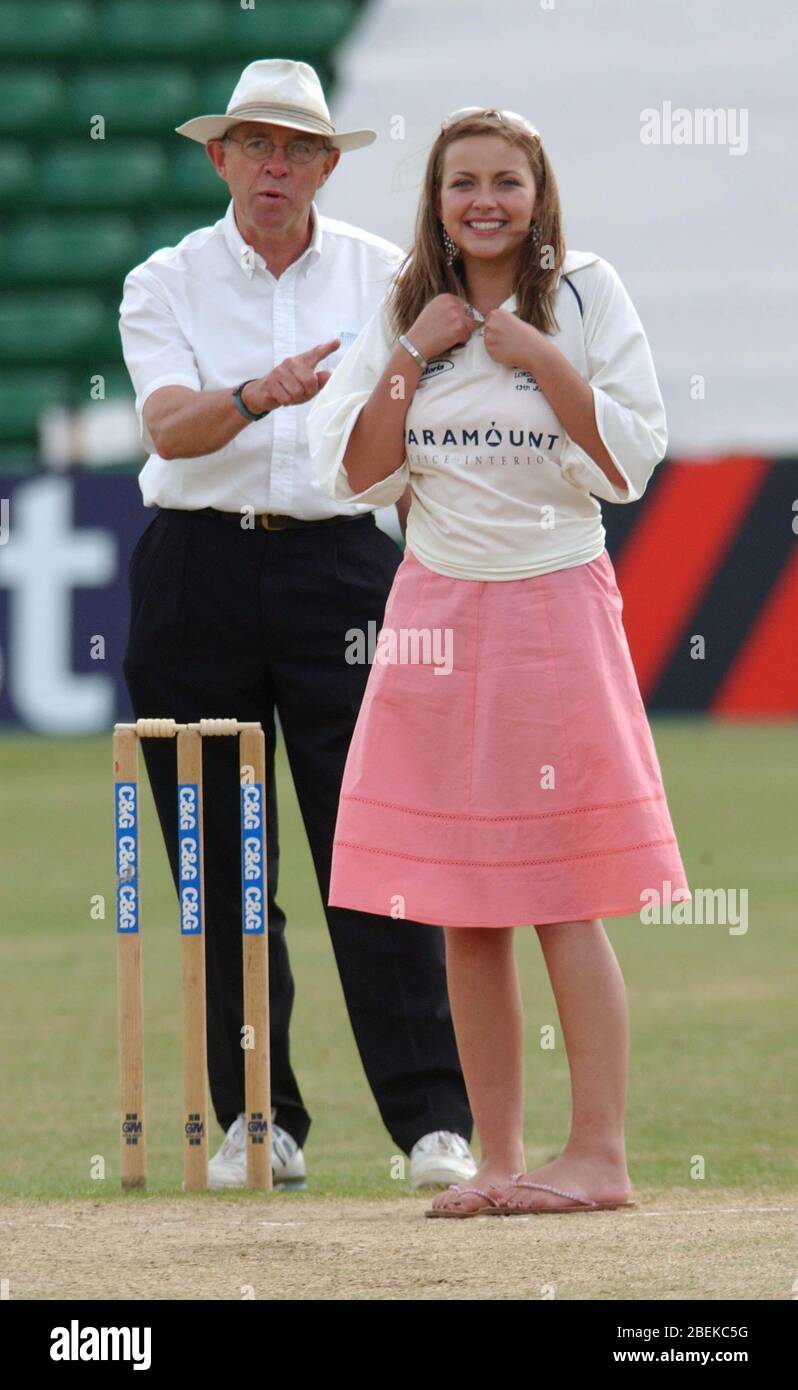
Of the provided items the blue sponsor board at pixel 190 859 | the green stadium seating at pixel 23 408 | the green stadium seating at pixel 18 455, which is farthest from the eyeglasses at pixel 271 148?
the green stadium seating at pixel 23 408

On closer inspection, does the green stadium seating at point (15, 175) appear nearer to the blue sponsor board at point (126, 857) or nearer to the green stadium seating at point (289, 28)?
the green stadium seating at point (289, 28)

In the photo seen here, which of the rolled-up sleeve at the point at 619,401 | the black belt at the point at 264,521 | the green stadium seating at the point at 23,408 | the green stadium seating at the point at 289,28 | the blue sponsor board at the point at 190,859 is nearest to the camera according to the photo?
the rolled-up sleeve at the point at 619,401

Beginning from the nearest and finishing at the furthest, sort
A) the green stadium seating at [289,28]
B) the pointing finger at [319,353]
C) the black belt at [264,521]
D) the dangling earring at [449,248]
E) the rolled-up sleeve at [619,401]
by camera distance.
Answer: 1. the rolled-up sleeve at [619,401]
2. the dangling earring at [449,248]
3. the pointing finger at [319,353]
4. the black belt at [264,521]
5. the green stadium seating at [289,28]

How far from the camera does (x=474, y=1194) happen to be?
3.16 metres

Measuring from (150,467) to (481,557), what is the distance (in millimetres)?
914

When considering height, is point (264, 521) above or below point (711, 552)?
below

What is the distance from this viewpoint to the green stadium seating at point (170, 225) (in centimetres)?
1402

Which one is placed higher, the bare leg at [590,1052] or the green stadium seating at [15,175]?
the green stadium seating at [15,175]

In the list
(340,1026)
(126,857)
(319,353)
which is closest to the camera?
(319,353)

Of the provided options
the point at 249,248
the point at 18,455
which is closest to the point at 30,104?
the point at 18,455

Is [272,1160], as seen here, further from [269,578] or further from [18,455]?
[18,455]

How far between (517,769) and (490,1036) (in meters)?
0.39

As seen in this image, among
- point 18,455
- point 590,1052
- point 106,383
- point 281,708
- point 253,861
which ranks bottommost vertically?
point 590,1052

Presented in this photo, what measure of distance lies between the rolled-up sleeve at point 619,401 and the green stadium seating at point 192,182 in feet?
36.5
